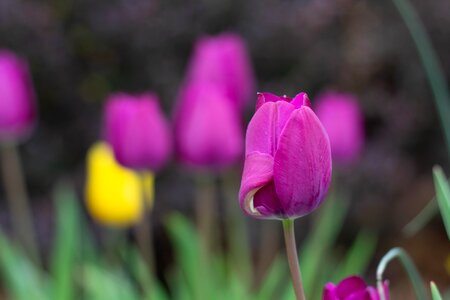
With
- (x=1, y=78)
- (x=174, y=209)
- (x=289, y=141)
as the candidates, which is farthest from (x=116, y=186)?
(x=289, y=141)

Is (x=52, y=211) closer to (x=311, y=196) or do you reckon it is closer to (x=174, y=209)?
(x=174, y=209)

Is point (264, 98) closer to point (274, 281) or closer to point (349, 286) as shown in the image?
point (349, 286)

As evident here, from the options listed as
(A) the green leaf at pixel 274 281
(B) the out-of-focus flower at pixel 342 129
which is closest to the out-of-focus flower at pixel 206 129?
(B) the out-of-focus flower at pixel 342 129

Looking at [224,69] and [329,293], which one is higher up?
[224,69]

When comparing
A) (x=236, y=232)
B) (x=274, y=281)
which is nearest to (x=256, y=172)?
(x=274, y=281)

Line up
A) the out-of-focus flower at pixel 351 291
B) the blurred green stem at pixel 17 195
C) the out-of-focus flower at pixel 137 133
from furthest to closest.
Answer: the blurred green stem at pixel 17 195 < the out-of-focus flower at pixel 137 133 < the out-of-focus flower at pixel 351 291

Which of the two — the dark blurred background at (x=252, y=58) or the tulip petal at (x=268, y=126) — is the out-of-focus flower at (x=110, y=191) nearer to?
the dark blurred background at (x=252, y=58)

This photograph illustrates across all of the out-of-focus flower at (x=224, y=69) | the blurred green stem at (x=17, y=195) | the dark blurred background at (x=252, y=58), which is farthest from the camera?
the dark blurred background at (x=252, y=58)
